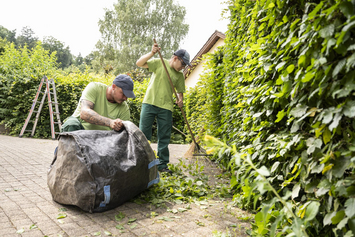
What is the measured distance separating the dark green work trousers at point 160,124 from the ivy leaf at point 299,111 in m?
2.80

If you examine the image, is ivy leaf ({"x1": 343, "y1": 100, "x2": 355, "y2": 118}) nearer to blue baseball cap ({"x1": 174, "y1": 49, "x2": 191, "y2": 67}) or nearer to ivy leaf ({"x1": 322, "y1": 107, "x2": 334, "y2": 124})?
ivy leaf ({"x1": 322, "y1": 107, "x2": 334, "y2": 124})

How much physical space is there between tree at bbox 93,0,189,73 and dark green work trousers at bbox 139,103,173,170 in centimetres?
2522

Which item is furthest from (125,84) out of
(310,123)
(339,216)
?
(339,216)

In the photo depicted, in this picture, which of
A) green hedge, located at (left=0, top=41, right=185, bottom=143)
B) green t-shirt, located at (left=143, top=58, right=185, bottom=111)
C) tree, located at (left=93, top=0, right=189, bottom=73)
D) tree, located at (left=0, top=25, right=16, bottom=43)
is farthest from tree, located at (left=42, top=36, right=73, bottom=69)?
green t-shirt, located at (left=143, top=58, right=185, bottom=111)

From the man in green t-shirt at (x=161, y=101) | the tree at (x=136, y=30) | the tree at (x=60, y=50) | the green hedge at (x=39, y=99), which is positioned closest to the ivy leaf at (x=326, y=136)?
the man in green t-shirt at (x=161, y=101)

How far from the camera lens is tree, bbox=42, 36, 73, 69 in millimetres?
85000

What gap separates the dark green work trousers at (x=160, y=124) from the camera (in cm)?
418

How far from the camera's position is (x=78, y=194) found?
237 cm

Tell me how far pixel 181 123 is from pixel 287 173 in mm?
8764

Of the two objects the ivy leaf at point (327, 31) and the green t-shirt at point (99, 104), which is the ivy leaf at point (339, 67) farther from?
the green t-shirt at point (99, 104)

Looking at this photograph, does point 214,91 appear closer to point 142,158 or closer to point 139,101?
point 142,158

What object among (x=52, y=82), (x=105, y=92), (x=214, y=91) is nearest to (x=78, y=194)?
(x=105, y=92)

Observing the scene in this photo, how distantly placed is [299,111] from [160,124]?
9.56ft

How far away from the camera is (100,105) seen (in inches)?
132
